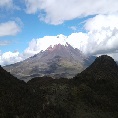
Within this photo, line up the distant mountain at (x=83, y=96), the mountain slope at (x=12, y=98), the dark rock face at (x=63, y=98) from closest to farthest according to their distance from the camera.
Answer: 1. the mountain slope at (x=12, y=98)
2. the dark rock face at (x=63, y=98)
3. the distant mountain at (x=83, y=96)

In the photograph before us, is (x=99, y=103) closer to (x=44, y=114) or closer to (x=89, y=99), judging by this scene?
(x=89, y=99)

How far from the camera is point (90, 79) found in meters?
104

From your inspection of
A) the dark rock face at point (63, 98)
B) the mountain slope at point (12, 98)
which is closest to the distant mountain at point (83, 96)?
the dark rock face at point (63, 98)

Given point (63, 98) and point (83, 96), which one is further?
point (83, 96)

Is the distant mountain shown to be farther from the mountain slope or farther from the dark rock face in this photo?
the mountain slope

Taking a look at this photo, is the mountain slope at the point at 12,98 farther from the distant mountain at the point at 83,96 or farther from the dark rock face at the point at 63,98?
the distant mountain at the point at 83,96

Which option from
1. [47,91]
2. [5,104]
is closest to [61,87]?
[47,91]

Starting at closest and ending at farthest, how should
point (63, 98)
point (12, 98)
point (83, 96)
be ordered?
point (12, 98) < point (63, 98) < point (83, 96)

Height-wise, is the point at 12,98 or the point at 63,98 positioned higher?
the point at 12,98

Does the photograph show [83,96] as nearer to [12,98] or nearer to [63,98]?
[63,98]

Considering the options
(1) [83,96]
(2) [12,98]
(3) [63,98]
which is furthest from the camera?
(1) [83,96]

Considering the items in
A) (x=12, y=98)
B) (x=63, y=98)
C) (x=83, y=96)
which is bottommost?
(x=63, y=98)

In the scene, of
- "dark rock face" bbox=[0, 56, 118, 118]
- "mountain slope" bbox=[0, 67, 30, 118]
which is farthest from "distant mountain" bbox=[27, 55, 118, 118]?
"mountain slope" bbox=[0, 67, 30, 118]

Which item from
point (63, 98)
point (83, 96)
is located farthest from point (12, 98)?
point (83, 96)
